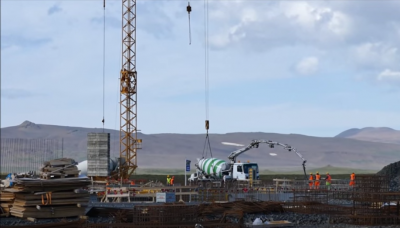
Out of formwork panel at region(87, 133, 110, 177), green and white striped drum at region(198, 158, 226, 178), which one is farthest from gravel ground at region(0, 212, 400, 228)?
formwork panel at region(87, 133, 110, 177)

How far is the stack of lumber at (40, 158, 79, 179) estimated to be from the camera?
25.1 m

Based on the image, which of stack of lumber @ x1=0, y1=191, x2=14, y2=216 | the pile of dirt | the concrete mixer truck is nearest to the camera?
stack of lumber @ x1=0, y1=191, x2=14, y2=216

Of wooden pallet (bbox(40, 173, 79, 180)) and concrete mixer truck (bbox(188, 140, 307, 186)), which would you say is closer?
wooden pallet (bbox(40, 173, 79, 180))

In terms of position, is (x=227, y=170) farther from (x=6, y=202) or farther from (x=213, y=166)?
(x=6, y=202)

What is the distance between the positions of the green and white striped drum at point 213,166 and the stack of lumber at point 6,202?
1084 inches

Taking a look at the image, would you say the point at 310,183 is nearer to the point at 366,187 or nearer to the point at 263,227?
the point at 366,187

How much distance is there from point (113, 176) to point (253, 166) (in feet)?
51.8

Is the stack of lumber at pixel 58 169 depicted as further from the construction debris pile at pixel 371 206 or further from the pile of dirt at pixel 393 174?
the pile of dirt at pixel 393 174

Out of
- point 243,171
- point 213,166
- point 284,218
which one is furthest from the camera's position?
point 213,166

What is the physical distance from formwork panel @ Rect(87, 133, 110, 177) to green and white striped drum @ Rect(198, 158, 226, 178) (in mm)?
8065

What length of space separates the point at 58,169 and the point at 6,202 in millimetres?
3107

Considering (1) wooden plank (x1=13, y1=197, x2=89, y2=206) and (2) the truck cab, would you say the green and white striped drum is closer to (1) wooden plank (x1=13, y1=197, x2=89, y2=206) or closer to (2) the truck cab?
(2) the truck cab

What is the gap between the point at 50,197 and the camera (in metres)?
24.6

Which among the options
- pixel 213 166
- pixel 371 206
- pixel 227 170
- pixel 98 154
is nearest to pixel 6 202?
pixel 371 206
